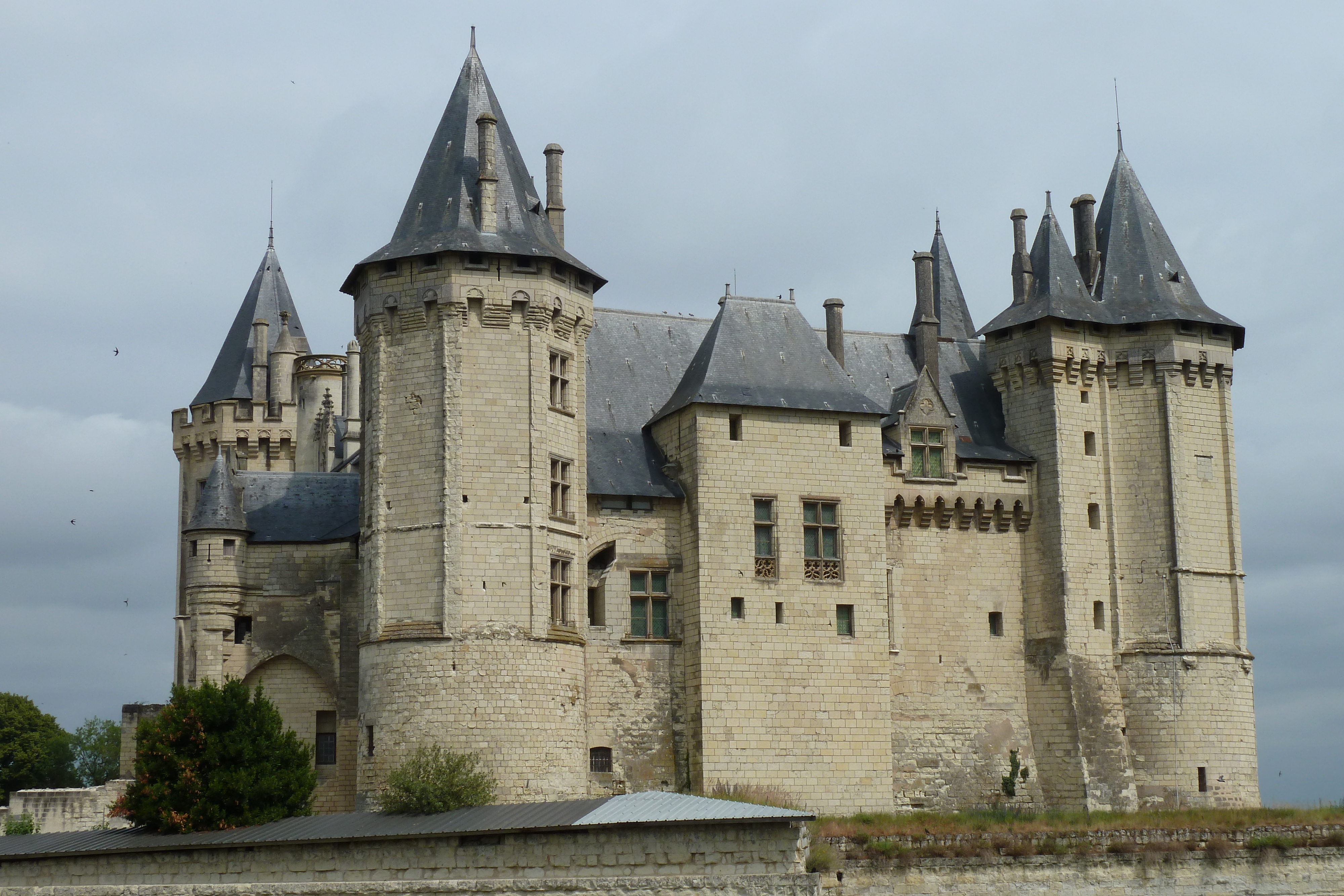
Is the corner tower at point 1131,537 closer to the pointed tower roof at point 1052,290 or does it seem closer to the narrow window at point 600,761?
the pointed tower roof at point 1052,290

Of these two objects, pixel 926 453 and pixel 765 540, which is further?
pixel 926 453

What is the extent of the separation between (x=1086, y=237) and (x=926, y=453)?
744 cm

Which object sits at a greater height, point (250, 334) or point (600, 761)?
point (250, 334)

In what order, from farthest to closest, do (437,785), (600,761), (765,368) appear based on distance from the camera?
(765,368)
(600,761)
(437,785)

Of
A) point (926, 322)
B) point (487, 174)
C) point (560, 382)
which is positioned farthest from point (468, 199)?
point (926, 322)

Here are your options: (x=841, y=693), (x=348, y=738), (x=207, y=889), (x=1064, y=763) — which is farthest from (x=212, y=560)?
(x=1064, y=763)

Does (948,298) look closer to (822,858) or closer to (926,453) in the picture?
(926,453)

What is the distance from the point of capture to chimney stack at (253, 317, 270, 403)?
165ft

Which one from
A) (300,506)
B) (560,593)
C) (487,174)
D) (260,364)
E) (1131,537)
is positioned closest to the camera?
(560,593)

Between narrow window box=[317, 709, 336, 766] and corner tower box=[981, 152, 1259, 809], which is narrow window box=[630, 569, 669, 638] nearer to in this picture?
narrow window box=[317, 709, 336, 766]

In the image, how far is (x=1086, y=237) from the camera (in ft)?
142

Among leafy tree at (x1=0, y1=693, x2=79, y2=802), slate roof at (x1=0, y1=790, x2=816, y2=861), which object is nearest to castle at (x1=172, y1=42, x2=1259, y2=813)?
slate roof at (x1=0, y1=790, x2=816, y2=861)

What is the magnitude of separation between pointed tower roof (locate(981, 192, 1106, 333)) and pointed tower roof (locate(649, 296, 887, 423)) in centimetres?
432

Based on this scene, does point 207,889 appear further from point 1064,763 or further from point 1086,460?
point 1086,460
